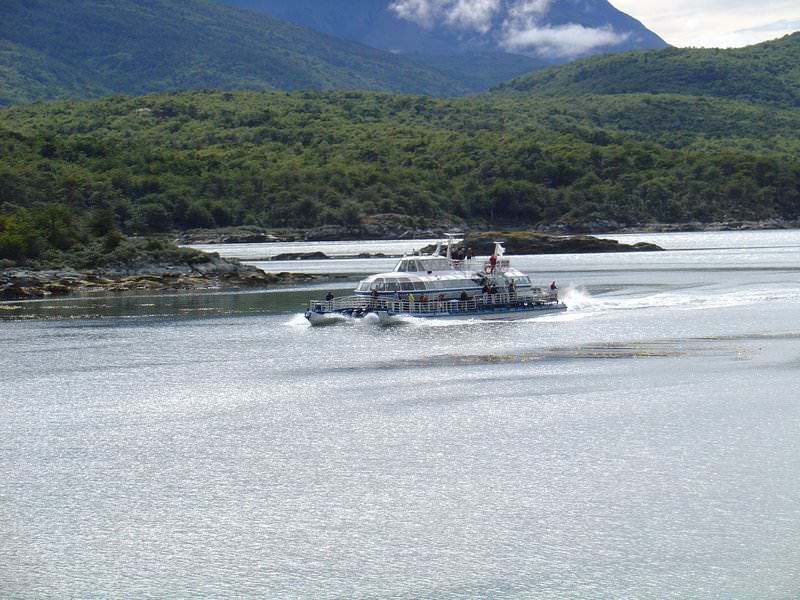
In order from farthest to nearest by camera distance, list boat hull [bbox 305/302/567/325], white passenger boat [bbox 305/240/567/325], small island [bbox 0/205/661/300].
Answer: small island [bbox 0/205/661/300], white passenger boat [bbox 305/240/567/325], boat hull [bbox 305/302/567/325]

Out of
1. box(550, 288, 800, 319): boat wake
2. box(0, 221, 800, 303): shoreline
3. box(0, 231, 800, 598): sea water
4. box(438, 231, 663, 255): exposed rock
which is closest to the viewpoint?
box(0, 231, 800, 598): sea water

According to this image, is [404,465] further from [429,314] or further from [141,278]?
[141,278]

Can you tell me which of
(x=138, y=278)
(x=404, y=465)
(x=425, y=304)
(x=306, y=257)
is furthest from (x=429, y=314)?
(x=306, y=257)

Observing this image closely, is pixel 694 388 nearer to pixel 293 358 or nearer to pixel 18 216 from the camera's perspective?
pixel 293 358

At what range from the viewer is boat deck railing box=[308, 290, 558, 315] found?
245 ft

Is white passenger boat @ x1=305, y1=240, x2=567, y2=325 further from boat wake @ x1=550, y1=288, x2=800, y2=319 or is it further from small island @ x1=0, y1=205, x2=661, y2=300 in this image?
small island @ x1=0, y1=205, x2=661, y2=300

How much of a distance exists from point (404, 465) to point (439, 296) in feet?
141

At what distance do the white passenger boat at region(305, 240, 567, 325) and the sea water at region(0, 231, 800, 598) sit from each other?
7.21 meters

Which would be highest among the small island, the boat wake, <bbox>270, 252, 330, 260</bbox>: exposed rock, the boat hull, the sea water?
the small island

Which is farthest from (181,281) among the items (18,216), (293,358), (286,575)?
(286,575)

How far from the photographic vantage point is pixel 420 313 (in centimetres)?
7425

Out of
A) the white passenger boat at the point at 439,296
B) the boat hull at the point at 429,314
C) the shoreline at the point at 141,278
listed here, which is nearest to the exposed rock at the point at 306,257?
the shoreline at the point at 141,278

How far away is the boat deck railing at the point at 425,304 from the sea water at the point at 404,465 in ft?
22.4

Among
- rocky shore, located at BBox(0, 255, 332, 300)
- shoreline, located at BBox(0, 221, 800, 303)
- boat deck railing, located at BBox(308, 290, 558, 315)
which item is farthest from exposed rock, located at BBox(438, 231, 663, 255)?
boat deck railing, located at BBox(308, 290, 558, 315)
